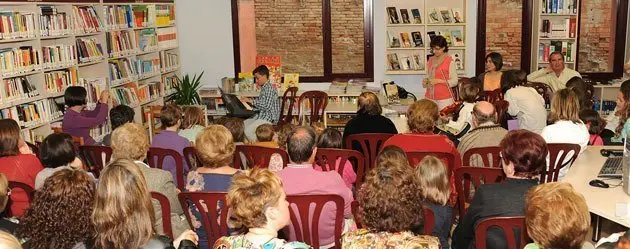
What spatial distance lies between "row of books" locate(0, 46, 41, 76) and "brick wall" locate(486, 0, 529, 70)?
6019mm

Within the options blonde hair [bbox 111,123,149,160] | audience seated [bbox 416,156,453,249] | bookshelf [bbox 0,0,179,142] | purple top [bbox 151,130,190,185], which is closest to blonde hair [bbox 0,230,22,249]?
blonde hair [bbox 111,123,149,160]

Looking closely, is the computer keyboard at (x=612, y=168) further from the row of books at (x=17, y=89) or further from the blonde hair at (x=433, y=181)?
the row of books at (x=17, y=89)

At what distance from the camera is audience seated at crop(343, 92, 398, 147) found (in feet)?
18.6

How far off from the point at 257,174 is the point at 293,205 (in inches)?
30.1

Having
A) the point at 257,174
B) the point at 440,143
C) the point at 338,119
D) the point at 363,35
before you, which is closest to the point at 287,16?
the point at 363,35

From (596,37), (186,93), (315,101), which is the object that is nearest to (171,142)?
(315,101)

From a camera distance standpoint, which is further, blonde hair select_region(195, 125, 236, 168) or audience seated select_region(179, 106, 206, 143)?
audience seated select_region(179, 106, 206, 143)

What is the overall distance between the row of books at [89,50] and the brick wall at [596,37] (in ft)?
21.2

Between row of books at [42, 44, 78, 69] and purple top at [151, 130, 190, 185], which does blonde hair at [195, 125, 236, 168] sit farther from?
row of books at [42, 44, 78, 69]

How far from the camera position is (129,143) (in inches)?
169

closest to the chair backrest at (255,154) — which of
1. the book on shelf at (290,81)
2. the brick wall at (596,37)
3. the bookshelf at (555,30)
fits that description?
the book on shelf at (290,81)

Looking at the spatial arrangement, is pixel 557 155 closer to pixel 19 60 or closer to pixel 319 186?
pixel 319 186

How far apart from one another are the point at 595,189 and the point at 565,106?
1.06 m

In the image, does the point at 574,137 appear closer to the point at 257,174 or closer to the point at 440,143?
the point at 440,143
